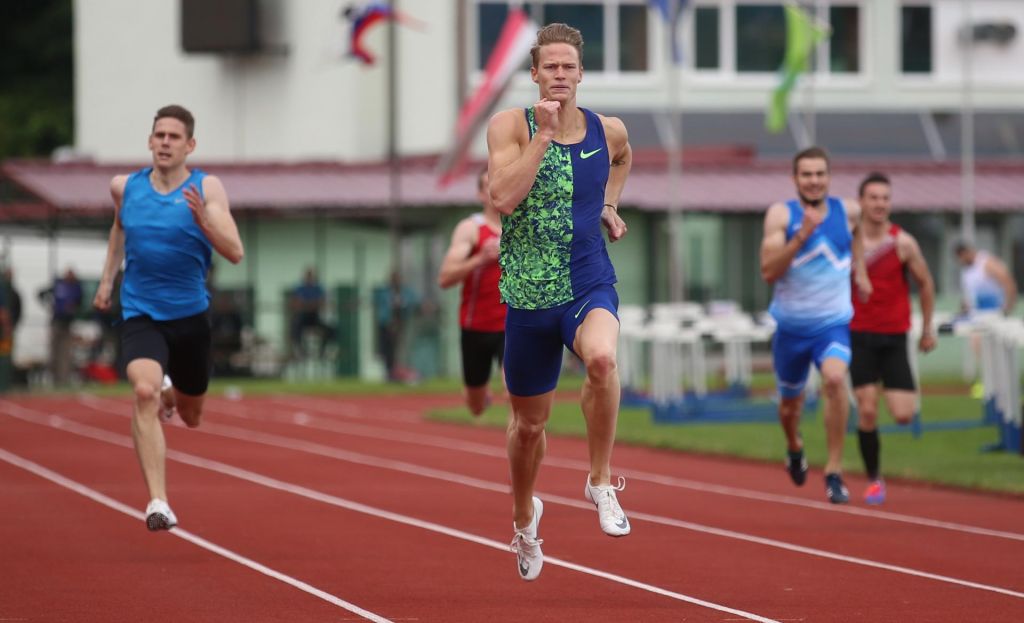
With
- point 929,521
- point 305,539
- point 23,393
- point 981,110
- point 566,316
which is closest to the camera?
Answer: point 566,316

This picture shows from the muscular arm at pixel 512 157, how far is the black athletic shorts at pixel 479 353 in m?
5.54

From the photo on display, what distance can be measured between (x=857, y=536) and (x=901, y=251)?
298 cm

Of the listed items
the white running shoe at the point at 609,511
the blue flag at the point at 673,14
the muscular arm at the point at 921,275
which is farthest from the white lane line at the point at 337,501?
the blue flag at the point at 673,14

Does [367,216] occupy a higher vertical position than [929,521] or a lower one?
higher

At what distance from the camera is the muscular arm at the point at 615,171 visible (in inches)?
309

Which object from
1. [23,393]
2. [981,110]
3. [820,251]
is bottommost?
[23,393]

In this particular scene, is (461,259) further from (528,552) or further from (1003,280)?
(1003,280)

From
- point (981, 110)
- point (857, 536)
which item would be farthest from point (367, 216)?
point (857, 536)

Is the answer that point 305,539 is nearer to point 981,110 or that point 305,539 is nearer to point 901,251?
point 901,251

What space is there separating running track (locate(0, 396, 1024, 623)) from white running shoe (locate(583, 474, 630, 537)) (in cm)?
37

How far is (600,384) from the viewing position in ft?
25.6

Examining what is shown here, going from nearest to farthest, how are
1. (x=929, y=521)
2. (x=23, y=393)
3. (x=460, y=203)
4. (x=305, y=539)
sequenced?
(x=305, y=539)
(x=929, y=521)
(x=23, y=393)
(x=460, y=203)

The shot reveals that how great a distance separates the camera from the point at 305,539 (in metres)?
10.8

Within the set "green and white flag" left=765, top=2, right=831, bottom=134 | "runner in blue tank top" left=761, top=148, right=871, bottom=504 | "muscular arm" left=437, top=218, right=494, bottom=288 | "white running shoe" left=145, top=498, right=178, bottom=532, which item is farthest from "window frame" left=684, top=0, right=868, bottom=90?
"white running shoe" left=145, top=498, right=178, bottom=532
